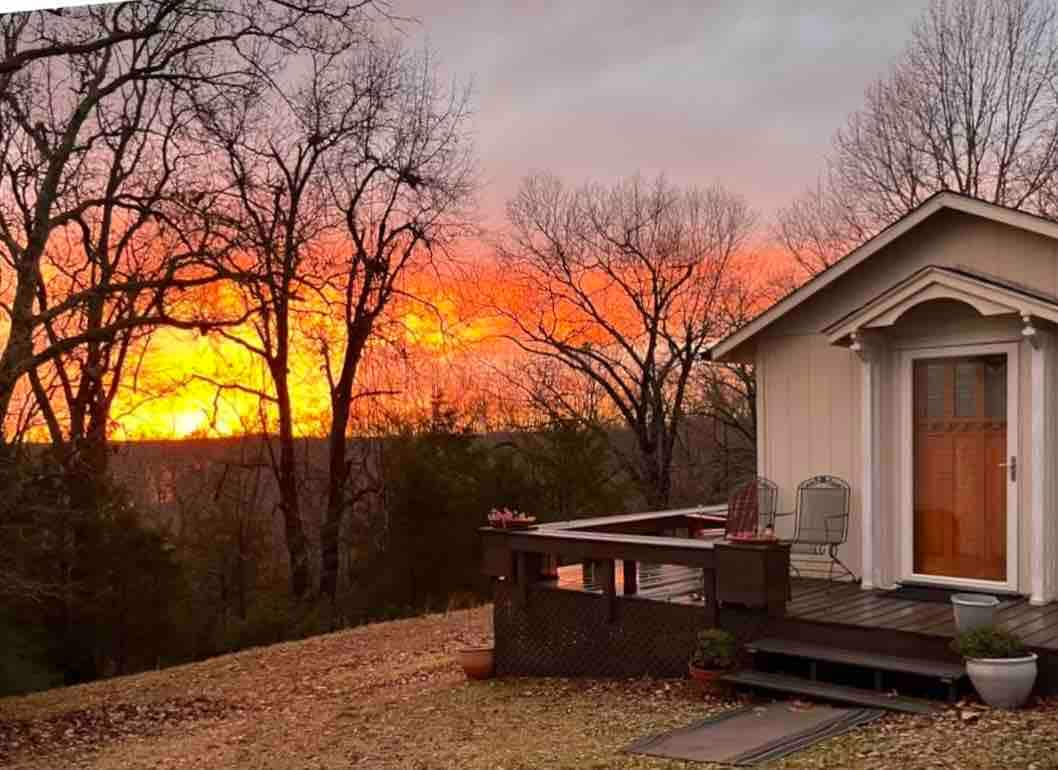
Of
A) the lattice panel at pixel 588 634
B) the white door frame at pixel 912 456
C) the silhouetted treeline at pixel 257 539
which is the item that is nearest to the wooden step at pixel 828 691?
the lattice panel at pixel 588 634

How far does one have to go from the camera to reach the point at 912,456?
568cm

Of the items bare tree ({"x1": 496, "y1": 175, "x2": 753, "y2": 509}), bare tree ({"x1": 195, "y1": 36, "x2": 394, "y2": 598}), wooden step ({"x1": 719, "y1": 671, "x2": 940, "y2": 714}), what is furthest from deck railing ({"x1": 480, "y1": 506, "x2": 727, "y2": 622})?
bare tree ({"x1": 496, "y1": 175, "x2": 753, "y2": 509})

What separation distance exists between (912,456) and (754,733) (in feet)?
7.15

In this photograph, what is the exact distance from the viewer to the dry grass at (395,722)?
3.91 m

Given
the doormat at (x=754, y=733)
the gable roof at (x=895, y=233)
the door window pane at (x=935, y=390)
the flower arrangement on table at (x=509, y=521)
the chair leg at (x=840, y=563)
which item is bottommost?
the doormat at (x=754, y=733)

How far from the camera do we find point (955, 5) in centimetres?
1194

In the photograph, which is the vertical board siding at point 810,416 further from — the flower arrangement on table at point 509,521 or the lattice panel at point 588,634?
the flower arrangement on table at point 509,521

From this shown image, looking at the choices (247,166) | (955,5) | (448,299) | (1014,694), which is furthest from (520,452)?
(1014,694)

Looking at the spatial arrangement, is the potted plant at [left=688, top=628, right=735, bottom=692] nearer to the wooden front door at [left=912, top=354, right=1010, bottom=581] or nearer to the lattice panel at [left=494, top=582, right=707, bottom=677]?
Answer: the lattice panel at [left=494, top=582, right=707, bottom=677]

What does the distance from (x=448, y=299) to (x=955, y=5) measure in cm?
795

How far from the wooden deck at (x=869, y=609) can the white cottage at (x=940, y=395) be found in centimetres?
22

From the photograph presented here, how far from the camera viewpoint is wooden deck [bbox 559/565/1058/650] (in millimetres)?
4613

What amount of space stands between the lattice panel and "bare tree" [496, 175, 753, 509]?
10.8 meters

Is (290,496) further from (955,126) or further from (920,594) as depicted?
(920,594)
